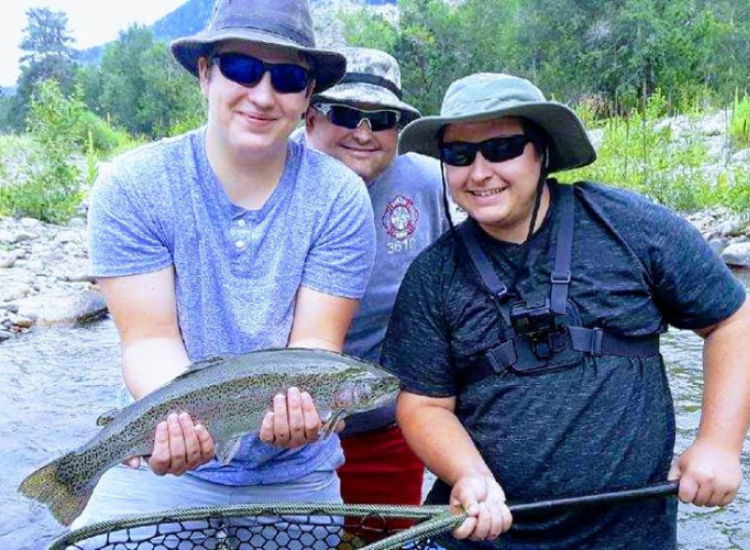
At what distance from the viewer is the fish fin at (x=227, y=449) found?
2584mm

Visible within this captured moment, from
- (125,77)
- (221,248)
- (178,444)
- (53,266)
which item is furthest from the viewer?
(125,77)

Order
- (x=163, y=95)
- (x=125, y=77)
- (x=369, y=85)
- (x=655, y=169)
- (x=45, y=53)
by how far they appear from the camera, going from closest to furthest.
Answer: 1. (x=369, y=85)
2. (x=655, y=169)
3. (x=163, y=95)
4. (x=125, y=77)
5. (x=45, y=53)

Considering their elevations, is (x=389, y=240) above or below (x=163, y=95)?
above

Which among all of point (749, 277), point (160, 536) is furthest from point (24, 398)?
point (749, 277)

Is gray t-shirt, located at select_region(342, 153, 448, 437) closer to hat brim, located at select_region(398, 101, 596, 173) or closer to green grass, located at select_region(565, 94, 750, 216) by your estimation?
hat brim, located at select_region(398, 101, 596, 173)

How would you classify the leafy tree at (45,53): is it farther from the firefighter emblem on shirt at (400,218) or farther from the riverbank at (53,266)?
the firefighter emblem on shirt at (400,218)

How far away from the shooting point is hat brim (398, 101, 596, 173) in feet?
8.75

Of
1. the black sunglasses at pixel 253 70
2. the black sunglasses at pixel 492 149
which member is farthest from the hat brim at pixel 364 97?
the black sunglasses at pixel 492 149

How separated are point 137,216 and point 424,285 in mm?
959

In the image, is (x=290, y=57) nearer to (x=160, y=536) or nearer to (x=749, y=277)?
(x=160, y=536)

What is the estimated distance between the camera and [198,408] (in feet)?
8.26

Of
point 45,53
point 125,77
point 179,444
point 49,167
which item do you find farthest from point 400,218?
point 45,53

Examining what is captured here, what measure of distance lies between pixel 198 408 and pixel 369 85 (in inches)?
67.2

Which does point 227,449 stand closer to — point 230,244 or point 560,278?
point 230,244
